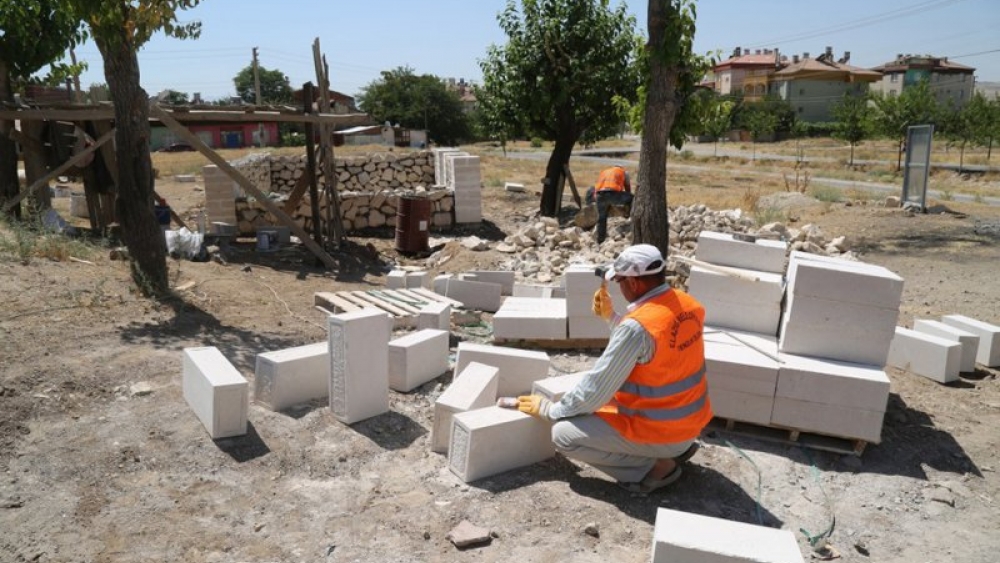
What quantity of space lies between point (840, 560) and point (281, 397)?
3.60 metres

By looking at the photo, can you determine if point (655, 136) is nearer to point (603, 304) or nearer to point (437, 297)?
point (437, 297)

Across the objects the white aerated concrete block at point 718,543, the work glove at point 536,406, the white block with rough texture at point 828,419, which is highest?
the work glove at point 536,406

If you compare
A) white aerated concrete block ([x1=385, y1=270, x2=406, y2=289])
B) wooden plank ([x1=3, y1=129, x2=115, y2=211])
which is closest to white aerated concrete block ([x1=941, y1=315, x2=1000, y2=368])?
white aerated concrete block ([x1=385, y1=270, x2=406, y2=289])

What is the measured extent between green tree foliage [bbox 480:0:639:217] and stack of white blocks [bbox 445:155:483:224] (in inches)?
65.7

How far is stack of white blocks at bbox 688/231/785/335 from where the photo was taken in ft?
19.2

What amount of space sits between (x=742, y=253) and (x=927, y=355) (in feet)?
6.28

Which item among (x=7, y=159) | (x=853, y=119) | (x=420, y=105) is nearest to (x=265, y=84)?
(x=420, y=105)

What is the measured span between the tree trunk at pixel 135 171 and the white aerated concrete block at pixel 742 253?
533 cm

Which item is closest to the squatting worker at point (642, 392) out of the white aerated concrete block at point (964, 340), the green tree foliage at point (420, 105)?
the white aerated concrete block at point (964, 340)

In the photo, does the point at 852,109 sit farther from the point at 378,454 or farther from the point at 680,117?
the point at 378,454

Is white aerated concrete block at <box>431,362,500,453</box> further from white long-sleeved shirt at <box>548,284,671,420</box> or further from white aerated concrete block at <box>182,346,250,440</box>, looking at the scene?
white aerated concrete block at <box>182,346,250,440</box>

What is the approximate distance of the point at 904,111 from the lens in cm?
3491

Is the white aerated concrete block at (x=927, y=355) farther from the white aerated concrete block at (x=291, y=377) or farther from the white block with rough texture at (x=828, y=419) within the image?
the white aerated concrete block at (x=291, y=377)

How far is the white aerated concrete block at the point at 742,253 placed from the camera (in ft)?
20.4
